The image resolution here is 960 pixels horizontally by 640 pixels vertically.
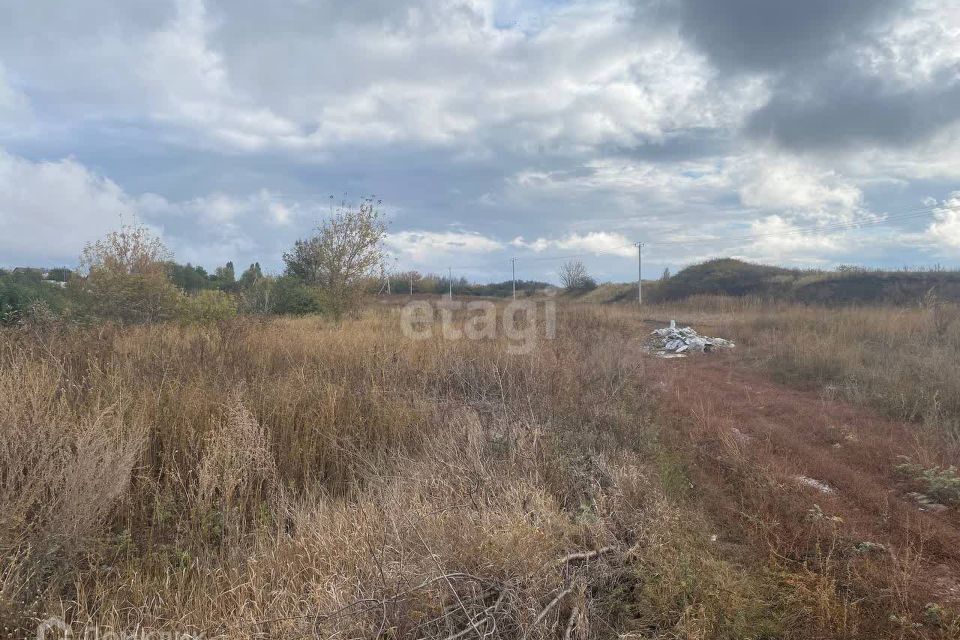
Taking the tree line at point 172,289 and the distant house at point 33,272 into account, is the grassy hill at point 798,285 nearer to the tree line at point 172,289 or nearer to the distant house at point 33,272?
the tree line at point 172,289

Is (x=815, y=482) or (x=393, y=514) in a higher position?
(x=393, y=514)

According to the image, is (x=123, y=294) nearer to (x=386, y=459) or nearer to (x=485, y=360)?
(x=485, y=360)

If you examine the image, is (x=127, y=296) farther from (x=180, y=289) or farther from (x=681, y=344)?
(x=681, y=344)

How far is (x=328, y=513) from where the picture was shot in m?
3.44

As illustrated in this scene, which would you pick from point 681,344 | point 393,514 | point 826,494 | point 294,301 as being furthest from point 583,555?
point 294,301

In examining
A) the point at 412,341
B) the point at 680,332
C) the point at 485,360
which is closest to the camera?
the point at 485,360

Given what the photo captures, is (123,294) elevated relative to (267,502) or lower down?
elevated

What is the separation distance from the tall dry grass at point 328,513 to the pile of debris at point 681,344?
29.4 feet

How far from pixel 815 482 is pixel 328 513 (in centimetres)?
403

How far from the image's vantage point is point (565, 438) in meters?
4.57

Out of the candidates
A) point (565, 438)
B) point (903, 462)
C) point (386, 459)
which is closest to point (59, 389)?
point (386, 459)

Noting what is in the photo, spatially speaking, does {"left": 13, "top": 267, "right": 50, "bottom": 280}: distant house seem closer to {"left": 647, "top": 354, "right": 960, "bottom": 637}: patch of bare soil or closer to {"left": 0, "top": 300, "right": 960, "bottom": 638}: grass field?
{"left": 0, "top": 300, "right": 960, "bottom": 638}: grass field

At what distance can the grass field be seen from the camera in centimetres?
236

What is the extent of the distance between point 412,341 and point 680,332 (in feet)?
32.4
